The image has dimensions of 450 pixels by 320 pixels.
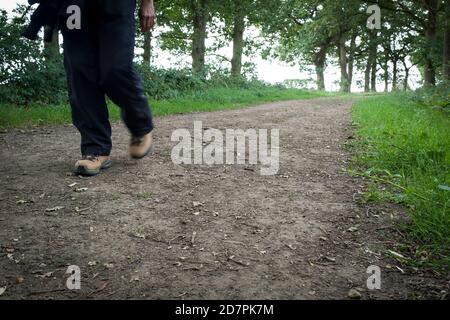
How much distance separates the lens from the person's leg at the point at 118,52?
2715 mm

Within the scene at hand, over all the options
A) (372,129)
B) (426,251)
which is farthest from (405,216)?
(372,129)

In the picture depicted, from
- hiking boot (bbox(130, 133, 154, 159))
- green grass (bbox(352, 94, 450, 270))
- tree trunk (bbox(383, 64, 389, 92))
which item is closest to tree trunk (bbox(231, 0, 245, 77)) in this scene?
green grass (bbox(352, 94, 450, 270))

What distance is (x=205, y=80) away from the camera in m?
12.9

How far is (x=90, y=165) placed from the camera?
2949mm

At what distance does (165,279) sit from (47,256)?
0.62m

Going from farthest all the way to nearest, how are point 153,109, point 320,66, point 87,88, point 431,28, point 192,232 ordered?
point 320,66 < point 431,28 < point 153,109 < point 87,88 < point 192,232

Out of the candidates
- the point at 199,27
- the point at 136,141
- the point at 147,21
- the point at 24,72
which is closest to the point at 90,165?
the point at 136,141

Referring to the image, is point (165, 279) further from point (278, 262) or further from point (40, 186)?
point (40, 186)

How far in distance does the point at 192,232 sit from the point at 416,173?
2033 mm

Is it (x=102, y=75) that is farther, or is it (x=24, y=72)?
(x=24, y=72)

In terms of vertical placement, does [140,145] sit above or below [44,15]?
below

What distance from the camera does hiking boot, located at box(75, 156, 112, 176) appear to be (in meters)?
2.92

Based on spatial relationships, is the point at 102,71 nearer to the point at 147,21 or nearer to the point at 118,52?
the point at 118,52

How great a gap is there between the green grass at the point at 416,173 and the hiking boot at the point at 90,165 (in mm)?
2148
